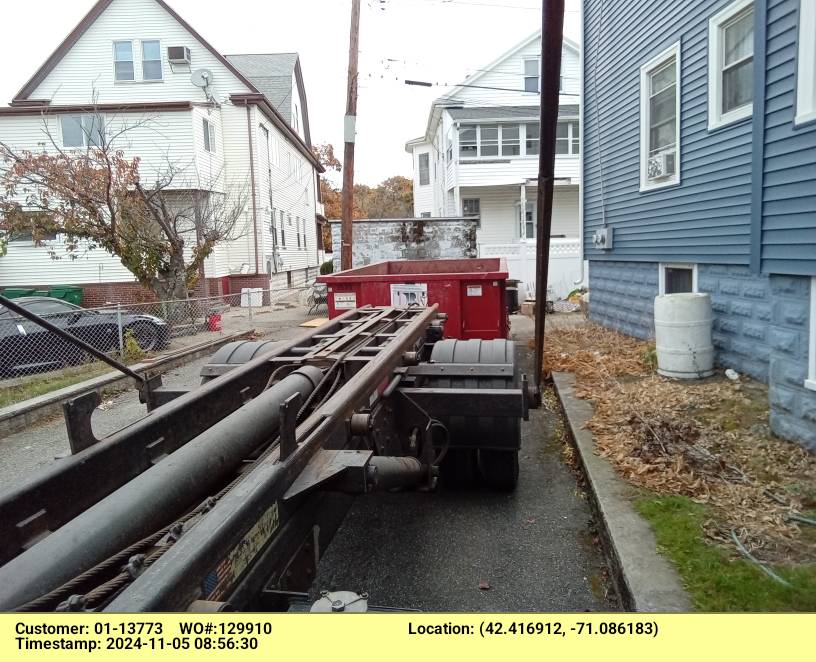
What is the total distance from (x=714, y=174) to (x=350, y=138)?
303 inches

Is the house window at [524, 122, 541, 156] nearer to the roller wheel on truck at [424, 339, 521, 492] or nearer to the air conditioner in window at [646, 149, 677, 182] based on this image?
the air conditioner in window at [646, 149, 677, 182]

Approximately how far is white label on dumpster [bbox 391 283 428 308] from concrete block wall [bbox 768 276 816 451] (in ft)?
11.6

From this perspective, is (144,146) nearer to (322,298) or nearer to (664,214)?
(322,298)

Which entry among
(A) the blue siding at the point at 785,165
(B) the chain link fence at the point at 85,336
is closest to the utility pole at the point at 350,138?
(B) the chain link fence at the point at 85,336

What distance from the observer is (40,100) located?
861 inches

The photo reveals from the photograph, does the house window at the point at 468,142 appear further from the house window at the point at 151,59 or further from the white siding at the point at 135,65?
the house window at the point at 151,59

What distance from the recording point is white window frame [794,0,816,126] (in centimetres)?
486

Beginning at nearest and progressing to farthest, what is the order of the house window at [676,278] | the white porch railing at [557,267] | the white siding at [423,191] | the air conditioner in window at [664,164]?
1. the house window at [676,278]
2. the air conditioner in window at [664,164]
3. the white porch railing at [557,267]
4. the white siding at [423,191]

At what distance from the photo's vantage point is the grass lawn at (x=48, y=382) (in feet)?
26.6

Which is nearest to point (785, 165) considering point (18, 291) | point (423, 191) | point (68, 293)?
point (68, 293)

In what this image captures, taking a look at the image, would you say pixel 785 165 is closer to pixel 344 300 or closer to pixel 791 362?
pixel 791 362

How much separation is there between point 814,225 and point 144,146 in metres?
20.7

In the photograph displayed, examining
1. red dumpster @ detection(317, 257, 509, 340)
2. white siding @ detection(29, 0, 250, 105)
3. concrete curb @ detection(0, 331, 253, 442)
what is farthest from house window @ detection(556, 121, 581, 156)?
red dumpster @ detection(317, 257, 509, 340)

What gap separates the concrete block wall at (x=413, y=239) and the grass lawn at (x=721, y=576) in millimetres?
10721
